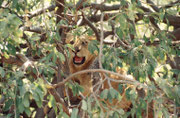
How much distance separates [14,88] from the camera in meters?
2.99

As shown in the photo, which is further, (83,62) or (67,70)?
(83,62)

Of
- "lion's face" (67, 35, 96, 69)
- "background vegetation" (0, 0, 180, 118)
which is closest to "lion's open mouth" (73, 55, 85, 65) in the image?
"lion's face" (67, 35, 96, 69)

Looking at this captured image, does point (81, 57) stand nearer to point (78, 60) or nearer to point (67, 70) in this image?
point (78, 60)

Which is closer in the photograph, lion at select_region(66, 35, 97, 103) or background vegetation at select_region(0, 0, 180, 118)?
background vegetation at select_region(0, 0, 180, 118)

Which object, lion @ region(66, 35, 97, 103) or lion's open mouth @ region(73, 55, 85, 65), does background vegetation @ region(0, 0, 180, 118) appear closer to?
lion @ region(66, 35, 97, 103)

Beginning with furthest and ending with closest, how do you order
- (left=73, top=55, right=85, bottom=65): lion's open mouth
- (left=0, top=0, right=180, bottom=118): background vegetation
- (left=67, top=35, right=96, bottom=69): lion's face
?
(left=73, top=55, right=85, bottom=65): lion's open mouth < (left=67, top=35, right=96, bottom=69): lion's face < (left=0, top=0, right=180, bottom=118): background vegetation

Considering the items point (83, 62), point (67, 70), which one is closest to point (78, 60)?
point (83, 62)

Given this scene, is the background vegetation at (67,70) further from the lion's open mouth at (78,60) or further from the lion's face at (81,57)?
the lion's open mouth at (78,60)

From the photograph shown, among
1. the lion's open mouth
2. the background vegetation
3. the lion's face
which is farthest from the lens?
the lion's open mouth

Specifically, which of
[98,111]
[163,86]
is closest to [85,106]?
[98,111]

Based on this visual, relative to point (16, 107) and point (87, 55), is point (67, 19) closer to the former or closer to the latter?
point (87, 55)

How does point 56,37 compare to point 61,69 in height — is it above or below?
above

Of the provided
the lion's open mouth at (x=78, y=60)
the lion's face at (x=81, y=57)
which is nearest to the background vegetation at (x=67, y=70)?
the lion's face at (x=81, y=57)

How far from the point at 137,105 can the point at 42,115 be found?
2483 millimetres
